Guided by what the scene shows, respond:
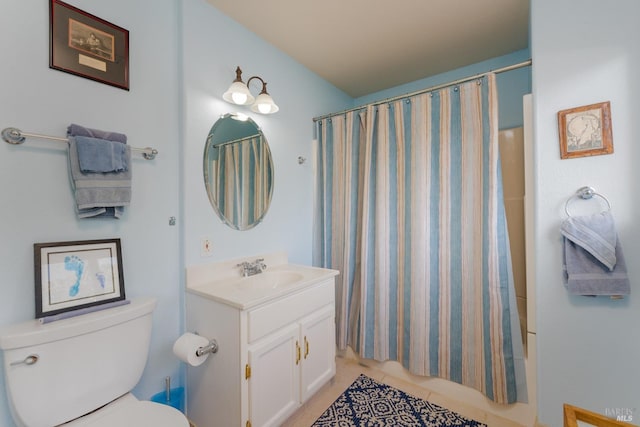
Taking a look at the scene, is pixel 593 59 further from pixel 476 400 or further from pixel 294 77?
pixel 476 400

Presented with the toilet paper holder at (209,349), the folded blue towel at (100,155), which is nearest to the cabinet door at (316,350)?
the toilet paper holder at (209,349)

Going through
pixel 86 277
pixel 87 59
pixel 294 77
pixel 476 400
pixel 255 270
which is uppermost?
pixel 294 77

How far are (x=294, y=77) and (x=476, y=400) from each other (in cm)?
269

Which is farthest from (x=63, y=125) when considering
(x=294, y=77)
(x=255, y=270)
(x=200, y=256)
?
(x=294, y=77)

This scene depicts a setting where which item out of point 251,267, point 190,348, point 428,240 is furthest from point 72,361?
point 428,240

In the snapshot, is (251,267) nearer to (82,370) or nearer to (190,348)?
(190,348)

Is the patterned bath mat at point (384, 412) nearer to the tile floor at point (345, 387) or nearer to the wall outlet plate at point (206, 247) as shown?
A: the tile floor at point (345, 387)

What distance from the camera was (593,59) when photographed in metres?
1.32

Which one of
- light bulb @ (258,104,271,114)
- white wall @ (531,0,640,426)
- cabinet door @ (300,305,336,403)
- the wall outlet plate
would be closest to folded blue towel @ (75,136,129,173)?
the wall outlet plate

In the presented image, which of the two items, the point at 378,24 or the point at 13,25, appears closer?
the point at 13,25

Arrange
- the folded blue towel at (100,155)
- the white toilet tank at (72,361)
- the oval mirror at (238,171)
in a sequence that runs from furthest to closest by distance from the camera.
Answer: the oval mirror at (238,171) → the folded blue towel at (100,155) → the white toilet tank at (72,361)

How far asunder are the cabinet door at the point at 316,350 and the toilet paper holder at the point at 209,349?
48 centimetres

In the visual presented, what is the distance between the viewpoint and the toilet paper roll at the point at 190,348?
49.9 inches

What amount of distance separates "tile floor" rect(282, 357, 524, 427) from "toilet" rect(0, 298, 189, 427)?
33.8 inches
